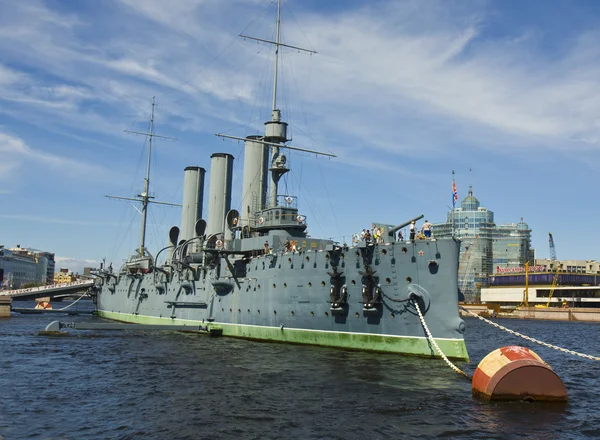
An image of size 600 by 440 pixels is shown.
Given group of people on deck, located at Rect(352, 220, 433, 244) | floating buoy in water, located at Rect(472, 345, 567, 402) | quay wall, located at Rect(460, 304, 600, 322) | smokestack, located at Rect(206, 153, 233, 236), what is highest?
smokestack, located at Rect(206, 153, 233, 236)

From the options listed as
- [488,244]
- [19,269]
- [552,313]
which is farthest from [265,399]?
[19,269]

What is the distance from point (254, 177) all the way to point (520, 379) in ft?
91.6

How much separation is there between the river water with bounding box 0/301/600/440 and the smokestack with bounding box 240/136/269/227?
558 inches

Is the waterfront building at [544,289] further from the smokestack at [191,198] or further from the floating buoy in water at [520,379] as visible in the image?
the floating buoy in water at [520,379]

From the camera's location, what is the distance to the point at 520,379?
15078 millimetres

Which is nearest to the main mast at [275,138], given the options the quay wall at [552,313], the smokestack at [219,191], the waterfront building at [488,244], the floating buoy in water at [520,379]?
the smokestack at [219,191]

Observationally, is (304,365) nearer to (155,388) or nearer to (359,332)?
(359,332)

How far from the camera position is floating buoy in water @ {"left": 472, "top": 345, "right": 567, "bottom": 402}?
594 inches

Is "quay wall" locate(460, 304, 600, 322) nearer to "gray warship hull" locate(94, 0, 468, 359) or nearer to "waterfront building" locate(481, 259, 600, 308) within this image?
"waterfront building" locate(481, 259, 600, 308)

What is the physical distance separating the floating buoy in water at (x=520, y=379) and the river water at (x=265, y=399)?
12.2 inches

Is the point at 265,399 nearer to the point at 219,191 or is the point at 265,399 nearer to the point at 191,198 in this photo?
the point at 219,191

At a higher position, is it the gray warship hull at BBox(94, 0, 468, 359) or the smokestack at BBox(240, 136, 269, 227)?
the smokestack at BBox(240, 136, 269, 227)

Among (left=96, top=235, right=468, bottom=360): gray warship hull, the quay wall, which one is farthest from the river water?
the quay wall

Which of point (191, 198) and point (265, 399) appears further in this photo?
point (191, 198)
